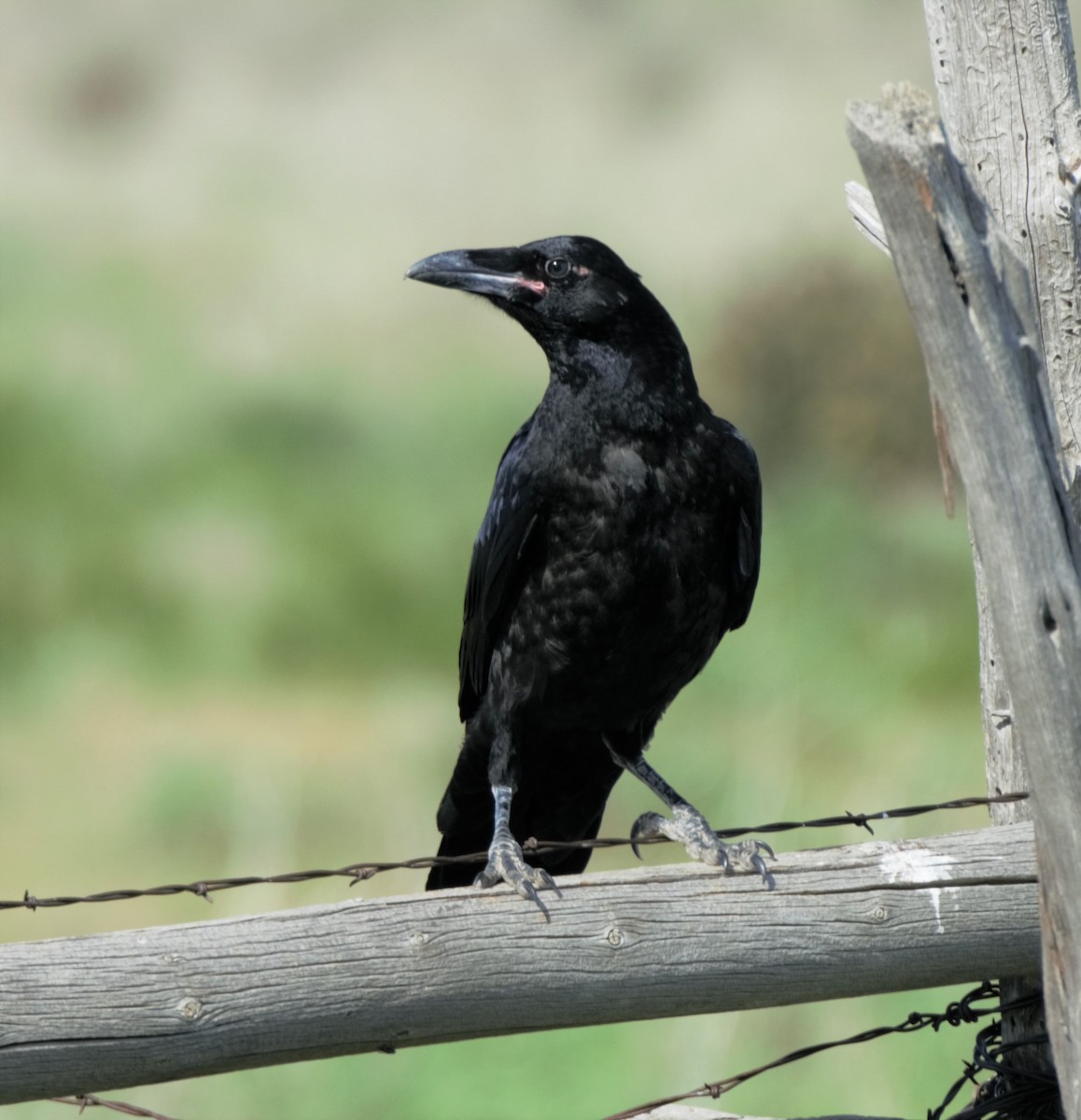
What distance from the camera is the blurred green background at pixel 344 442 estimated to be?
10688 millimetres

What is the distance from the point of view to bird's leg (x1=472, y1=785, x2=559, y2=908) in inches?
95.2

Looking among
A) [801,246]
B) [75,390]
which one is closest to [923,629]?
[801,246]

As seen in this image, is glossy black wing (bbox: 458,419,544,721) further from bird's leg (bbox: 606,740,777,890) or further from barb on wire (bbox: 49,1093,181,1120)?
barb on wire (bbox: 49,1093,181,1120)

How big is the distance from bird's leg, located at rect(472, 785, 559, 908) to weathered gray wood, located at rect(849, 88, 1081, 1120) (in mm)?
823

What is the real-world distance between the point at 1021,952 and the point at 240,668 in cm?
1007

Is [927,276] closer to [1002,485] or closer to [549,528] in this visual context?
[1002,485]

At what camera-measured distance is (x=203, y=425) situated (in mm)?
12578

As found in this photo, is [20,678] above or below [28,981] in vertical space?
above

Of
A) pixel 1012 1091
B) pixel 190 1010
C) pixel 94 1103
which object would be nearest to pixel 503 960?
pixel 190 1010

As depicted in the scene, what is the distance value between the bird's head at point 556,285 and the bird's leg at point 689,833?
114 cm

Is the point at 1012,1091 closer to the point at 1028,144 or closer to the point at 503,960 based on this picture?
the point at 503,960

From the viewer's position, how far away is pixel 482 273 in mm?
3518

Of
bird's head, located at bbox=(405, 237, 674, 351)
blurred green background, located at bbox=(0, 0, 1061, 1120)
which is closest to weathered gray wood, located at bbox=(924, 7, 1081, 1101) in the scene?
bird's head, located at bbox=(405, 237, 674, 351)

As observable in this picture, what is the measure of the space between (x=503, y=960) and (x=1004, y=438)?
110cm
